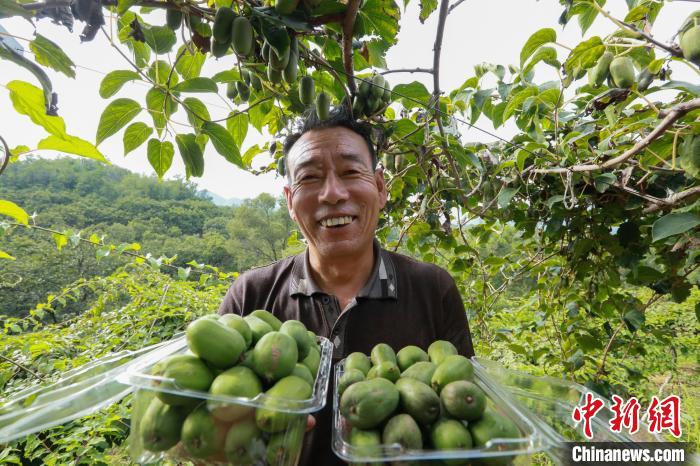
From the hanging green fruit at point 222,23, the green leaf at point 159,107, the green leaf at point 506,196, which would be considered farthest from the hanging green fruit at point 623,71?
the green leaf at point 159,107

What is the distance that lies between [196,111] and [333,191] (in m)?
0.55

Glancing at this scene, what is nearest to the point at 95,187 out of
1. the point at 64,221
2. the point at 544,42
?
the point at 64,221

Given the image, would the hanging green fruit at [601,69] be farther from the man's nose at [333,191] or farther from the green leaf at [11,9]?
the green leaf at [11,9]

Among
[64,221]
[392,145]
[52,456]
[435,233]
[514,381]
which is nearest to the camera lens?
[514,381]

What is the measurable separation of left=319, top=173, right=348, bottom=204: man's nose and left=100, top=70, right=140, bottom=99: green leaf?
708mm

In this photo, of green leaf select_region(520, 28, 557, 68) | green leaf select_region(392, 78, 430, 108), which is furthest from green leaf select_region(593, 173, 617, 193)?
green leaf select_region(392, 78, 430, 108)

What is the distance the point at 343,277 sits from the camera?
5.30ft

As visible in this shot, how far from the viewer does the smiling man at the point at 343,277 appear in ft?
4.72

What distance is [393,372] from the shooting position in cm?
83

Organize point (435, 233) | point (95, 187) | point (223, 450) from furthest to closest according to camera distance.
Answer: point (95, 187) < point (435, 233) < point (223, 450)

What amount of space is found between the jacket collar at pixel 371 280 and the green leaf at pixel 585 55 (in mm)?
1029

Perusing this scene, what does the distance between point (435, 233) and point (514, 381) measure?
1.31 metres

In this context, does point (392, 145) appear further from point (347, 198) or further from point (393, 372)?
point (393, 372)

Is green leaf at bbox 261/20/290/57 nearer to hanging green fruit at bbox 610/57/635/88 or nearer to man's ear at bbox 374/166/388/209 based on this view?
man's ear at bbox 374/166/388/209
